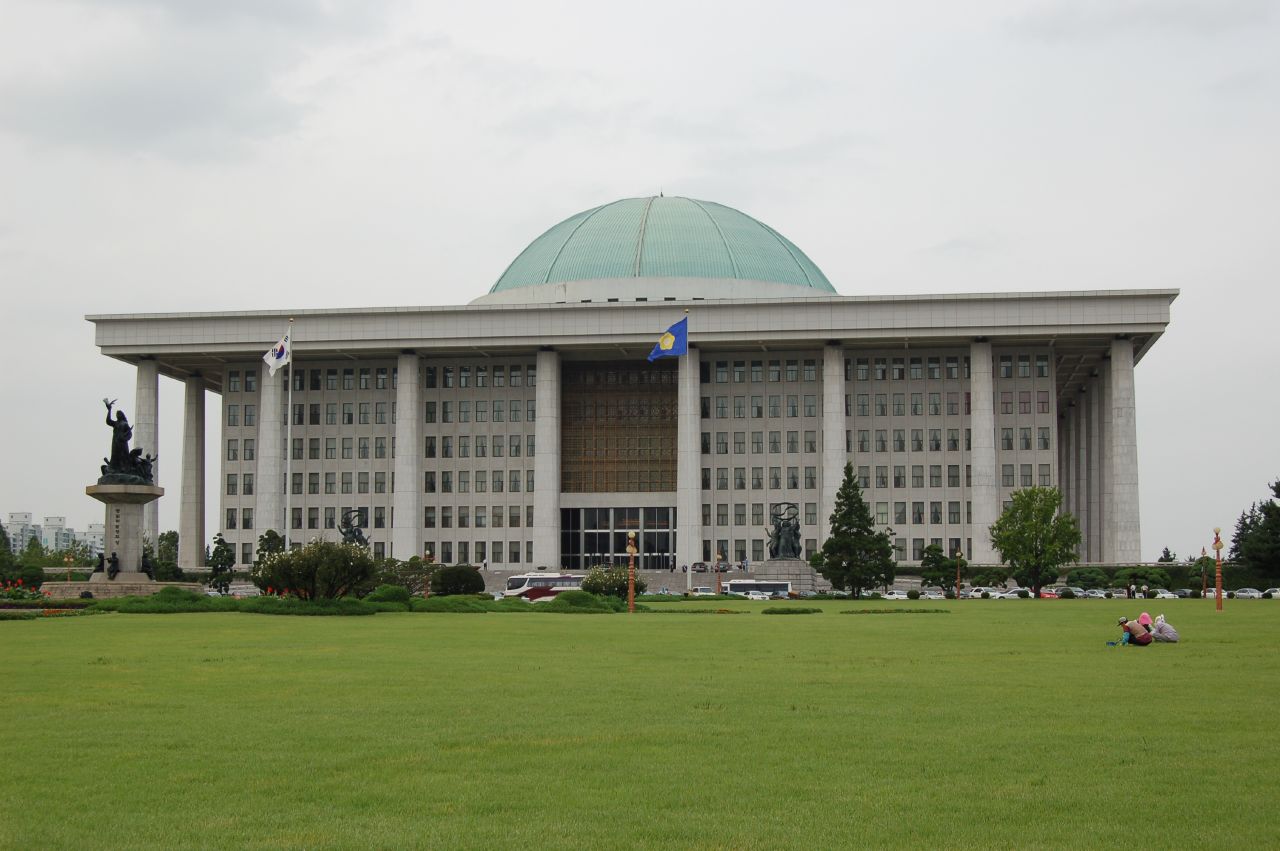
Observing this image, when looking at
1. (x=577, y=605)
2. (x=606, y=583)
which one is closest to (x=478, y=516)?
(x=606, y=583)

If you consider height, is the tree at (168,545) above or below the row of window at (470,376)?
below

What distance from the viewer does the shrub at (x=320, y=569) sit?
42.4 meters

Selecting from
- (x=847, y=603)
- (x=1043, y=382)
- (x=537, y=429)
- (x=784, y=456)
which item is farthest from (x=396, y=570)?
(x=1043, y=382)

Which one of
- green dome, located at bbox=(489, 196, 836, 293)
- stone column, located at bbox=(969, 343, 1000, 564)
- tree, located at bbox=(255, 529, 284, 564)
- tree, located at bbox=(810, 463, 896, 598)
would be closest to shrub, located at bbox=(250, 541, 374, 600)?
tree, located at bbox=(810, 463, 896, 598)

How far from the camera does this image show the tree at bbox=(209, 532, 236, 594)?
83562 mm

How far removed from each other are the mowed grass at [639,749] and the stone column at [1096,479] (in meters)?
80.1

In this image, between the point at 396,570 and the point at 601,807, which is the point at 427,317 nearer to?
the point at 396,570

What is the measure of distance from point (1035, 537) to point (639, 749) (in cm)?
Result: 6434

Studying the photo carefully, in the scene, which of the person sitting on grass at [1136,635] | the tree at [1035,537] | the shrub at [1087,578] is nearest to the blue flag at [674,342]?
the tree at [1035,537]

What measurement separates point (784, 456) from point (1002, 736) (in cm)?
8618

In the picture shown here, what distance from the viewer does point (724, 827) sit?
401 inches

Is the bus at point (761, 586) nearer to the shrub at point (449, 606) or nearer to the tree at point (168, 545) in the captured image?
the shrub at point (449, 606)

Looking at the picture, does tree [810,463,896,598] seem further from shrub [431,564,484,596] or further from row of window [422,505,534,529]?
row of window [422,505,534,529]

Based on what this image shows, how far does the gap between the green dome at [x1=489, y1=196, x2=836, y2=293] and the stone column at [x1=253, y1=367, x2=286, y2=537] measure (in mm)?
20254
